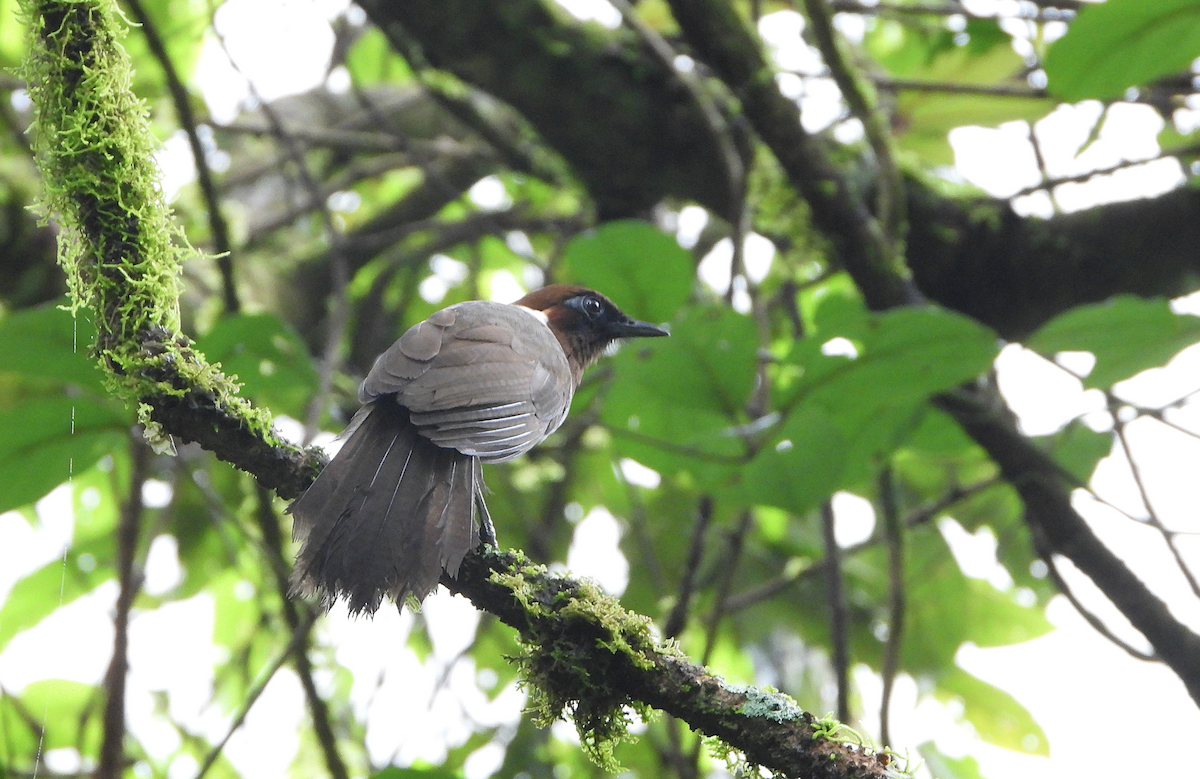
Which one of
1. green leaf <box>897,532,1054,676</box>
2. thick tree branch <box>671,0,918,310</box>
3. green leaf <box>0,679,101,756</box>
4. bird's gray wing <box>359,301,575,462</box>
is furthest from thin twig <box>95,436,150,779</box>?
green leaf <box>897,532,1054,676</box>

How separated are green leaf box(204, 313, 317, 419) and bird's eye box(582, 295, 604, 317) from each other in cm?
93

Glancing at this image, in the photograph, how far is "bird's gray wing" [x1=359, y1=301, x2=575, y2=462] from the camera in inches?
92.0

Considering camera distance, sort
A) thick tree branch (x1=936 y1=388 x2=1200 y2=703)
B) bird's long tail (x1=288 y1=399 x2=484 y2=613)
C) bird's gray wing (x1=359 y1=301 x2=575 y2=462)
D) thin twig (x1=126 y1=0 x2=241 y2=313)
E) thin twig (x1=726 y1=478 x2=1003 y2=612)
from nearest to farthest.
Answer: bird's long tail (x1=288 y1=399 x2=484 y2=613) < bird's gray wing (x1=359 y1=301 x2=575 y2=462) < thick tree branch (x1=936 y1=388 x2=1200 y2=703) < thin twig (x1=126 y1=0 x2=241 y2=313) < thin twig (x1=726 y1=478 x2=1003 y2=612)

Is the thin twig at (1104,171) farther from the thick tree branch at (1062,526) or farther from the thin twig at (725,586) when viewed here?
the thin twig at (725,586)

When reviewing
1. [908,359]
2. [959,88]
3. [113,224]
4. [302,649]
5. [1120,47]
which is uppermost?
[113,224]

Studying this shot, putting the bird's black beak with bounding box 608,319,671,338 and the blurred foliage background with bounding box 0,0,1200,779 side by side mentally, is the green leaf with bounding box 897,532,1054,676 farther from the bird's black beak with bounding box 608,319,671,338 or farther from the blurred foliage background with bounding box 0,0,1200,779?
the bird's black beak with bounding box 608,319,671,338

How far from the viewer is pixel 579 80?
160 inches

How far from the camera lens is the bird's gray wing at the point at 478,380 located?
2.34 meters

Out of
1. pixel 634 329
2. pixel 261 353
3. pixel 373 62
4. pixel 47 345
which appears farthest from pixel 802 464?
pixel 373 62

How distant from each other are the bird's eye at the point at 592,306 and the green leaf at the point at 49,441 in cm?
153

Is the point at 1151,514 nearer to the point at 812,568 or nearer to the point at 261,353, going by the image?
the point at 812,568

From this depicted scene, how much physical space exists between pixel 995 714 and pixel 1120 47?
A: 8.33ft

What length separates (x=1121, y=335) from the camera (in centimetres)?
299

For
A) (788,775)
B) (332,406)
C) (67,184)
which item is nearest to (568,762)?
(332,406)
